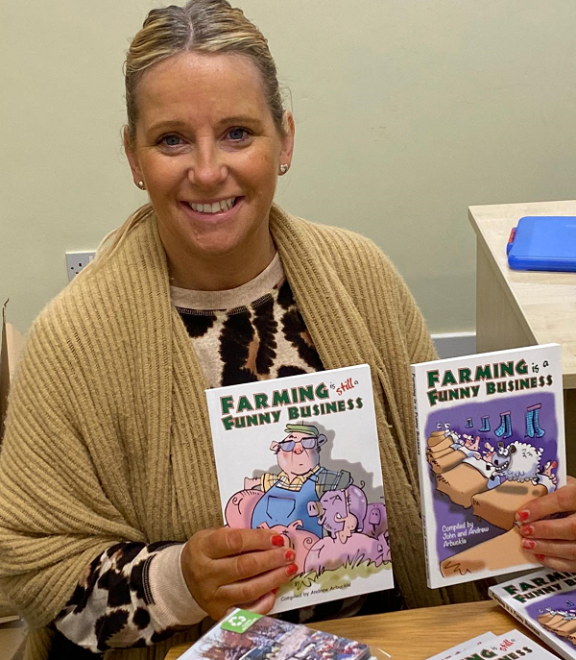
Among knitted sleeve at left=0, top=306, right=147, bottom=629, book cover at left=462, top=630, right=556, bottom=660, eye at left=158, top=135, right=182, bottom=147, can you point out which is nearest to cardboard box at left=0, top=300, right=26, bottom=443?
knitted sleeve at left=0, top=306, right=147, bottom=629

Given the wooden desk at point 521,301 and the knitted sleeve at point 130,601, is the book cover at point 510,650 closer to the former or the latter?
the knitted sleeve at point 130,601

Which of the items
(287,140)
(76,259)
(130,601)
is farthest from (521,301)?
(76,259)

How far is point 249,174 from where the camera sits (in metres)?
1.18

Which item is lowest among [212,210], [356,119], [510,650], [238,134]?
[510,650]

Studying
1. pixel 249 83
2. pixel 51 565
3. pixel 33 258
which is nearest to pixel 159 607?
pixel 51 565

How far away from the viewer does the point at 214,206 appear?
1188mm

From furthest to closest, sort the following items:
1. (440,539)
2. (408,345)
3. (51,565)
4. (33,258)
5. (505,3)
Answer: (33,258)
(505,3)
(408,345)
(51,565)
(440,539)

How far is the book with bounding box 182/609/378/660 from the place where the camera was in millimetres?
875

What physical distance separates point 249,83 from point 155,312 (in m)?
0.36

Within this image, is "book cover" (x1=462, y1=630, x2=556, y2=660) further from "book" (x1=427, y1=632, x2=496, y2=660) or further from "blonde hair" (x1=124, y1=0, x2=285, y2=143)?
"blonde hair" (x1=124, y1=0, x2=285, y2=143)

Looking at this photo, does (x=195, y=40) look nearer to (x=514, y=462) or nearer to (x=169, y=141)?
(x=169, y=141)

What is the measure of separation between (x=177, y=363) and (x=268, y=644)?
458 millimetres

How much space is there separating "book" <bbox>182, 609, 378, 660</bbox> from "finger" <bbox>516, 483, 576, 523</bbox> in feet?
0.88

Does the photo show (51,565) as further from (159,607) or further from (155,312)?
(155,312)
